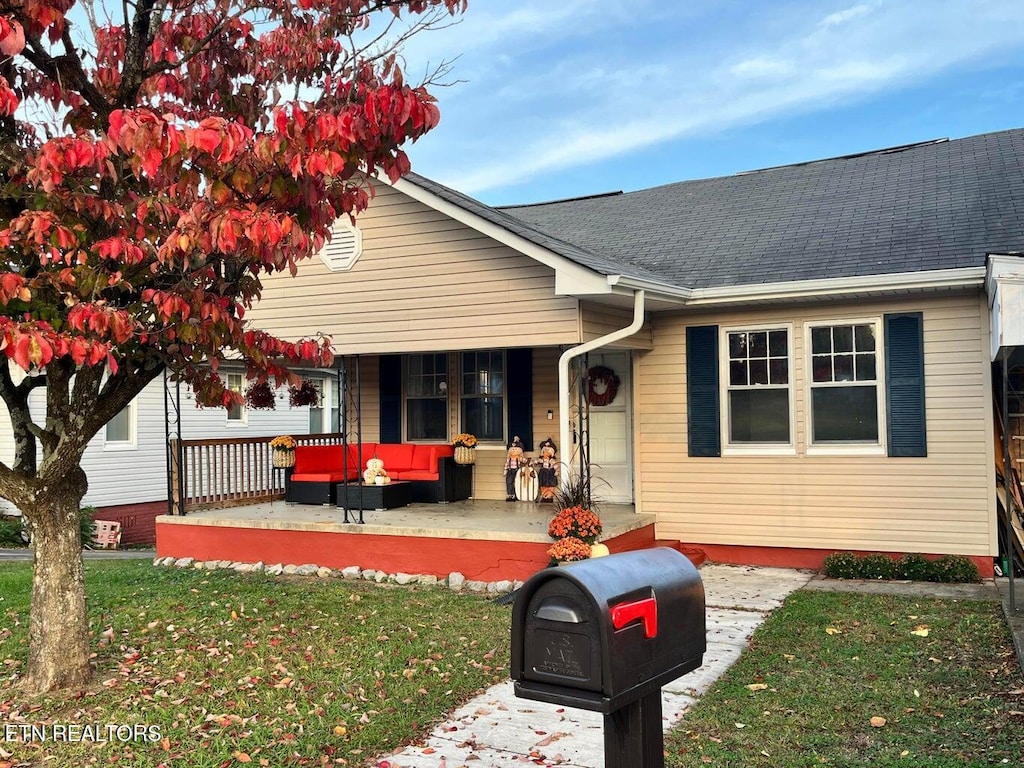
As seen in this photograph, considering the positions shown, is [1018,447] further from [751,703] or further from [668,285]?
[751,703]

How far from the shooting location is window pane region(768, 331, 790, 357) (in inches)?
364

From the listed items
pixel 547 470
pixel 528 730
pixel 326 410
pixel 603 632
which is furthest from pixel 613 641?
pixel 326 410

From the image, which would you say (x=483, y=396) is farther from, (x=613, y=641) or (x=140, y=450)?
(x=613, y=641)

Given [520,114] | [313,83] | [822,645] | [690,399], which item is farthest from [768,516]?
[520,114]

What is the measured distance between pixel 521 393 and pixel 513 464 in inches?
37.4

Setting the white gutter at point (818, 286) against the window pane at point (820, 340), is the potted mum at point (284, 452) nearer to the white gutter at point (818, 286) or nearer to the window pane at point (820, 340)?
the white gutter at point (818, 286)

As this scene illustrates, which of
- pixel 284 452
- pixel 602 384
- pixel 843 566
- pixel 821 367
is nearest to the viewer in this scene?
pixel 843 566

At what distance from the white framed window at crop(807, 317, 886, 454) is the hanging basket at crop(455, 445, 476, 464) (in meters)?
4.29

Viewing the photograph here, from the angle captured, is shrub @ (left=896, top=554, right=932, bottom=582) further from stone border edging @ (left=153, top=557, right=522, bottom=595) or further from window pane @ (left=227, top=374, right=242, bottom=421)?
window pane @ (left=227, top=374, right=242, bottom=421)

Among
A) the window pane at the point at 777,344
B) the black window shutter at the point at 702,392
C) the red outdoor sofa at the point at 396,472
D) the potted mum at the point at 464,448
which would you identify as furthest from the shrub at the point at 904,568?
the red outdoor sofa at the point at 396,472

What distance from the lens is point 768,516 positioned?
9242 millimetres

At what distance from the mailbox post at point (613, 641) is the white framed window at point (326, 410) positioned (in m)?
20.4

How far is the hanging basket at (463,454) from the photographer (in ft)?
36.3

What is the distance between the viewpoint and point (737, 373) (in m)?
9.47
